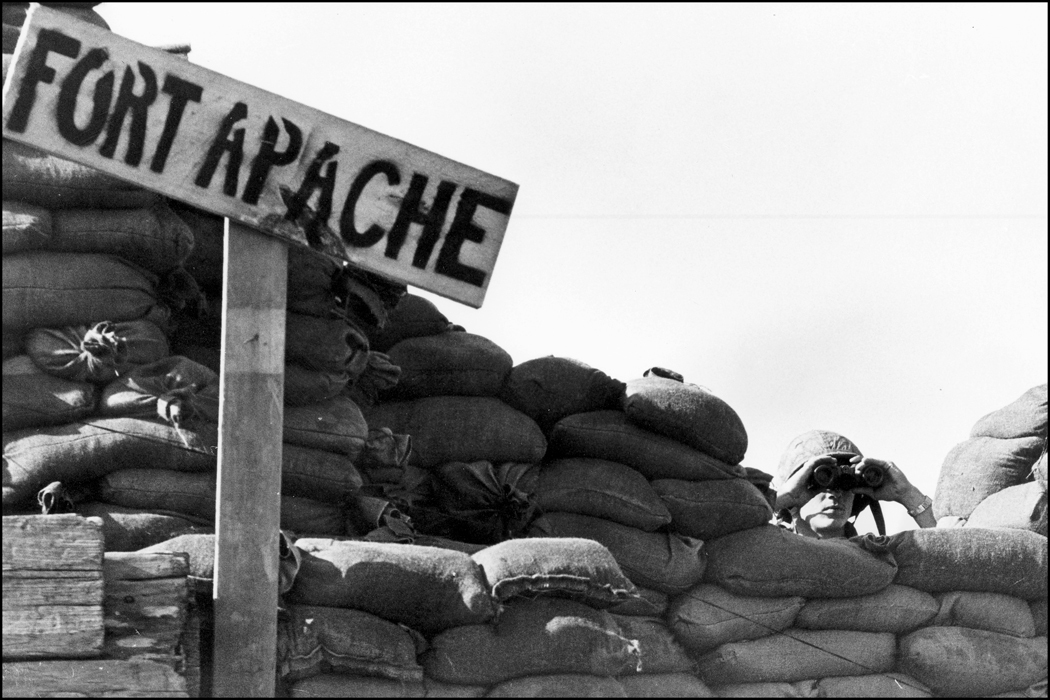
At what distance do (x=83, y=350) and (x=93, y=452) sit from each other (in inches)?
13.5

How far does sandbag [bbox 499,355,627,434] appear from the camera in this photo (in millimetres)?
7004

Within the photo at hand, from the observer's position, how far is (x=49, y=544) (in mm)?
5102

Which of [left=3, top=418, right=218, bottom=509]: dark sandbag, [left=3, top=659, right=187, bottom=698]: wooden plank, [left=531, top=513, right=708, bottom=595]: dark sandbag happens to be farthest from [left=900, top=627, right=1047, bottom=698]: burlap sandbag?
[left=3, top=659, right=187, bottom=698]: wooden plank

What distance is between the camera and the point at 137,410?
5.80 metres

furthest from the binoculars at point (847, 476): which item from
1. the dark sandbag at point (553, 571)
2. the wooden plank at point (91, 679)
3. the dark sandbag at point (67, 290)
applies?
the wooden plank at point (91, 679)

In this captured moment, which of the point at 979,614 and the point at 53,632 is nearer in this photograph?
the point at 53,632

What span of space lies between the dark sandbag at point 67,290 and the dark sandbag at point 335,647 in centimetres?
119

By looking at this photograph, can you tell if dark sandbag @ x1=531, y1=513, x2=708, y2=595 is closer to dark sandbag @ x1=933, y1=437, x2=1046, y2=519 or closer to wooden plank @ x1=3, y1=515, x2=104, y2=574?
dark sandbag @ x1=933, y1=437, x2=1046, y2=519

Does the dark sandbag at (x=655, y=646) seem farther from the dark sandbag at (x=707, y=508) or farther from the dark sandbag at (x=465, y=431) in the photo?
the dark sandbag at (x=465, y=431)

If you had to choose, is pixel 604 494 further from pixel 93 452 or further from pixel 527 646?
pixel 93 452

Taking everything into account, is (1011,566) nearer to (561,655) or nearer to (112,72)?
(561,655)

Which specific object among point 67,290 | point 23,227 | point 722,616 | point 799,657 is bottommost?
point 799,657

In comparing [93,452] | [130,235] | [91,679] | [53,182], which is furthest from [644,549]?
[53,182]

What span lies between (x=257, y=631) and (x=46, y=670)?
2.04ft
